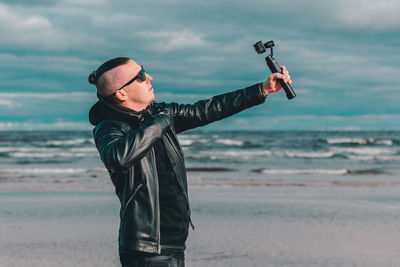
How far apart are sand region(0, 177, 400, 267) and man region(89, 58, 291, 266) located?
3.05 metres

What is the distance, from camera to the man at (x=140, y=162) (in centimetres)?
211

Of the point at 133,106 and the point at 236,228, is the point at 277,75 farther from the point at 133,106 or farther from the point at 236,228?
the point at 236,228

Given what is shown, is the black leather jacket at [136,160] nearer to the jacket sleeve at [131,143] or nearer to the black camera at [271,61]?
the jacket sleeve at [131,143]

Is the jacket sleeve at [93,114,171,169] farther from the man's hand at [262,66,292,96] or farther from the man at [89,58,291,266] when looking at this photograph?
the man's hand at [262,66,292,96]

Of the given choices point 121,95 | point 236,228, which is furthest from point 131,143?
point 236,228

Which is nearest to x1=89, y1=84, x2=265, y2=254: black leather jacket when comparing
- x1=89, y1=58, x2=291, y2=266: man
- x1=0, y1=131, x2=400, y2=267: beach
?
x1=89, y1=58, x2=291, y2=266: man

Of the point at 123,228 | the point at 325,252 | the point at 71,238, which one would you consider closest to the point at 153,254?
the point at 123,228

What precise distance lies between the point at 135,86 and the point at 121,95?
0.27ft

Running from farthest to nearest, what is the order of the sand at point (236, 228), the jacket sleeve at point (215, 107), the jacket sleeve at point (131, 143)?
the sand at point (236, 228)
the jacket sleeve at point (215, 107)
the jacket sleeve at point (131, 143)

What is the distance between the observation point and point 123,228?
2.20 metres

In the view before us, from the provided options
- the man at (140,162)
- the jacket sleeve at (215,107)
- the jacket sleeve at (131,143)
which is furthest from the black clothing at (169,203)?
the jacket sleeve at (215,107)

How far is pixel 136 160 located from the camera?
2.08 meters

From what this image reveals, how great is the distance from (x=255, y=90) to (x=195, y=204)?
6.33m

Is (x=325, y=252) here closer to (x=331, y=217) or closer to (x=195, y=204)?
(x=331, y=217)
